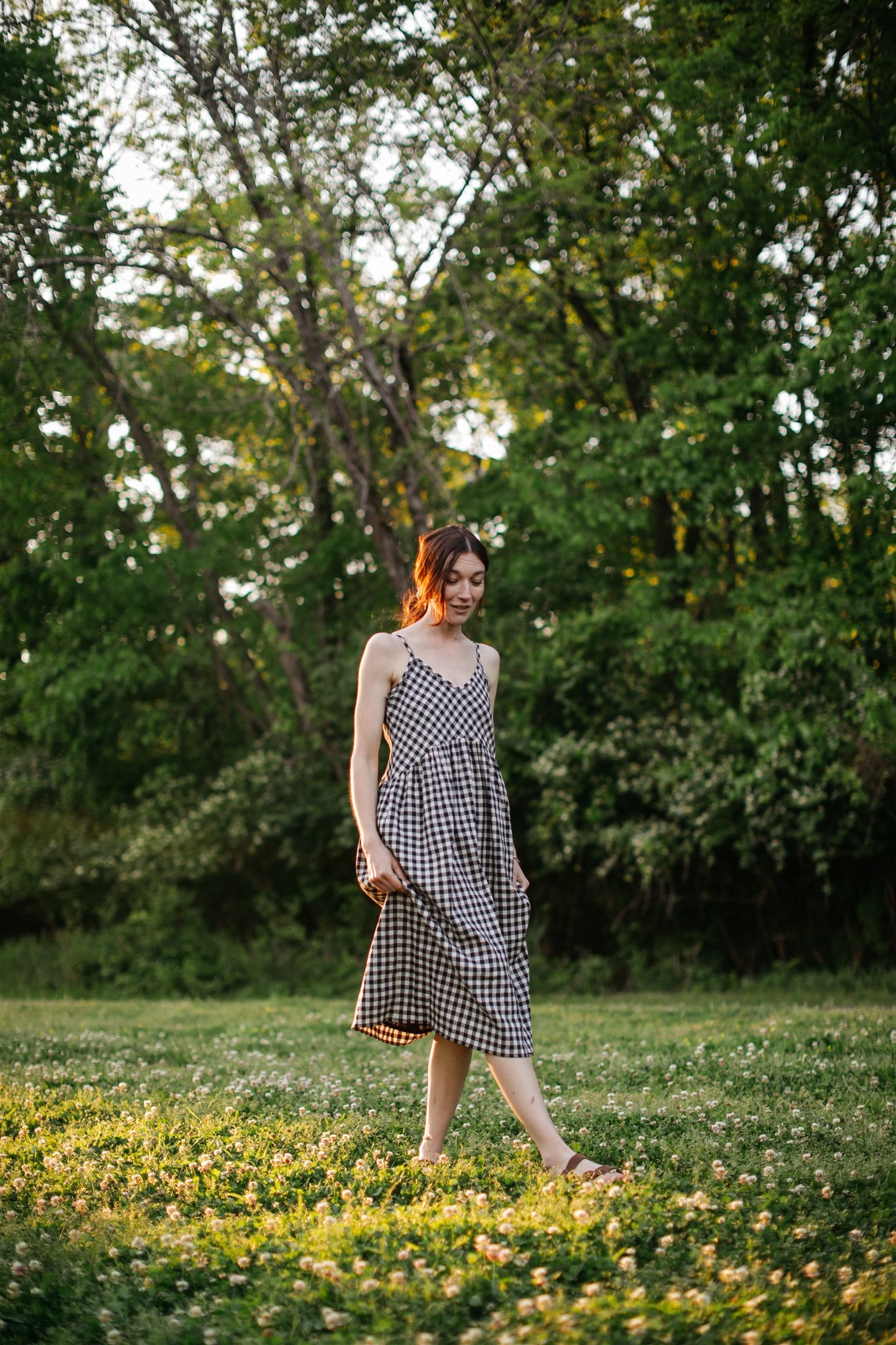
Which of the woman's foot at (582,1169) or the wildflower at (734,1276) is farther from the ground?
the wildflower at (734,1276)

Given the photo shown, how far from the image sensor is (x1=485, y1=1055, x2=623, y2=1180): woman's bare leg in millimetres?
3672

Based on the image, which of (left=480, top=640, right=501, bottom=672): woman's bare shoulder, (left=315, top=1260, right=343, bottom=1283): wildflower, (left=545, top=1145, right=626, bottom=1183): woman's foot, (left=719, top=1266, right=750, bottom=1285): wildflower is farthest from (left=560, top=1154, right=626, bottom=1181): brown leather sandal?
(left=480, top=640, right=501, bottom=672): woman's bare shoulder

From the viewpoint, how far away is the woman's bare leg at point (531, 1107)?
367cm

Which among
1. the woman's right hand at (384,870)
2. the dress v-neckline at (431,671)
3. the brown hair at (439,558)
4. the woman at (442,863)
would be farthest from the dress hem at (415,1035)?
the brown hair at (439,558)

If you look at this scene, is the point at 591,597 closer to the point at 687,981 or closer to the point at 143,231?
the point at 687,981

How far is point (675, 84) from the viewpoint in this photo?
10398mm

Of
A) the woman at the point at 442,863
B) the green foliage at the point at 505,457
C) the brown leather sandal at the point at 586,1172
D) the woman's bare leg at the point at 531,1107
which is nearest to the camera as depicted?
the brown leather sandal at the point at 586,1172

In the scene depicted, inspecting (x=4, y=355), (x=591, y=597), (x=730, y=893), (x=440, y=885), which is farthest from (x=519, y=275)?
(x=440, y=885)

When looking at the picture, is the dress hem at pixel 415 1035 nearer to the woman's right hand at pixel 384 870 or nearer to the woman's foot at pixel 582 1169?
the woman's foot at pixel 582 1169

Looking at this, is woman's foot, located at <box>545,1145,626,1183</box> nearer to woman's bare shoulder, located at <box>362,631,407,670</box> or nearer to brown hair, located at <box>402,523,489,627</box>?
woman's bare shoulder, located at <box>362,631,407,670</box>

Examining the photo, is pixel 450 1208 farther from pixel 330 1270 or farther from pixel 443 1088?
pixel 443 1088

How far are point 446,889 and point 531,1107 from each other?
759 millimetres

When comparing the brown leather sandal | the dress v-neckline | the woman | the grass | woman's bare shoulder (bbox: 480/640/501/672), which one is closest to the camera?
the grass

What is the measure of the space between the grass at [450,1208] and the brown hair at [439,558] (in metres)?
1.96
